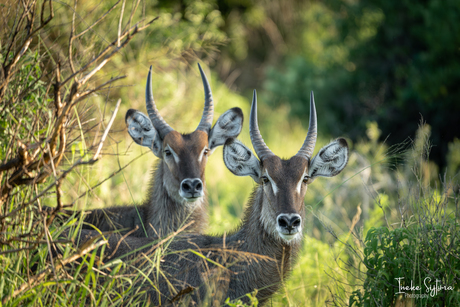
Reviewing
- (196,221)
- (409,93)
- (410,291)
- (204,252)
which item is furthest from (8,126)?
(409,93)

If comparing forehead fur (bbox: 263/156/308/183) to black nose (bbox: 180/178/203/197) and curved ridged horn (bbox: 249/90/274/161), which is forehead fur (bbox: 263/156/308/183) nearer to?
curved ridged horn (bbox: 249/90/274/161)

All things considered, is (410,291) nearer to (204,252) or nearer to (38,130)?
(204,252)

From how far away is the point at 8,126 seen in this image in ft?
13.3

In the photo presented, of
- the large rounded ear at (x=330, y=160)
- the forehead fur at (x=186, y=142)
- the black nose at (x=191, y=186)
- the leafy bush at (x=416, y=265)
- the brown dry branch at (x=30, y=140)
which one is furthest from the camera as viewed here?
the forehead fur at (x=186, y=142)

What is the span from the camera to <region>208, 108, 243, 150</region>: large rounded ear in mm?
6070

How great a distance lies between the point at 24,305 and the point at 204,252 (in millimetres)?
1658

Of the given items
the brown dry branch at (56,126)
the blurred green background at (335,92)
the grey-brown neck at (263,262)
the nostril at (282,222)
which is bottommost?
the grey-brown neck at (263,262)

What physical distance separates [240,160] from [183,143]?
1.09 meters

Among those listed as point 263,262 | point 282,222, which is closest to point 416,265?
point 282,222

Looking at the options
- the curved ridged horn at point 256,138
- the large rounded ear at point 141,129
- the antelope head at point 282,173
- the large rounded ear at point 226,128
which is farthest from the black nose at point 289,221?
the large rounded ear at point 141,129

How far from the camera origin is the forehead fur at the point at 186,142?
18.1 ft

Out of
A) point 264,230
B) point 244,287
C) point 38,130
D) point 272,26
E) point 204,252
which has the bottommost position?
point 244,287

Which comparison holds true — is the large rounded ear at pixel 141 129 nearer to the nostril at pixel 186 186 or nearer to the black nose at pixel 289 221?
the nostril at pixel 186 186

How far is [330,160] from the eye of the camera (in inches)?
189
